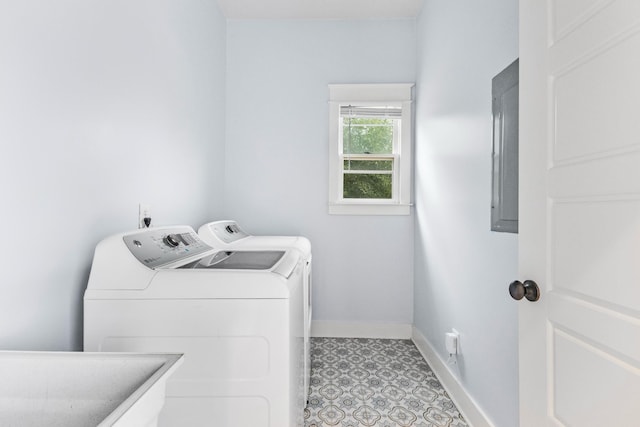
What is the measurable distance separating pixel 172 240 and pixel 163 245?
0.34 ft

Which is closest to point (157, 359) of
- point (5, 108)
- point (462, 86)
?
point (5, 108)

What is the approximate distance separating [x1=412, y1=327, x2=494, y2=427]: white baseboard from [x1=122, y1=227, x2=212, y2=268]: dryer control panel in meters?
1.53

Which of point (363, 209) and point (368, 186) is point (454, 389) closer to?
point (363, 209)

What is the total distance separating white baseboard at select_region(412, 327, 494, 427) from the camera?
182cm

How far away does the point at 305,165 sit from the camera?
317 cm

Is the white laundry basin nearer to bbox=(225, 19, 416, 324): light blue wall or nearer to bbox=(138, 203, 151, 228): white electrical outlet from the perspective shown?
bbox=(138, 203, 151, 228): white electrical outlet

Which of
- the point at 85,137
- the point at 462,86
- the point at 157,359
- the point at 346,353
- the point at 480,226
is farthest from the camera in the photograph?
the point at 346,353

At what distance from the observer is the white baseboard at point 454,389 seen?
1.82 metres

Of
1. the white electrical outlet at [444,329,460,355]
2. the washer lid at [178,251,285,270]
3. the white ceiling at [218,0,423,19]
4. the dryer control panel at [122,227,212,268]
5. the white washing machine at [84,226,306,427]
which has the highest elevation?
the white ceiling at [218,0,423,19]

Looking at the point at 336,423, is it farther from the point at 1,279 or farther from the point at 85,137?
the point at 85,137

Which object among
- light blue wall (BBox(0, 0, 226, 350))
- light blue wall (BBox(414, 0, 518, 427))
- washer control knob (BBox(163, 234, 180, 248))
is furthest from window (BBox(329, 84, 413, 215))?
washer control knob (BBox(163, 234, 180, 248))

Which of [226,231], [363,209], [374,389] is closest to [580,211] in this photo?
[374,389]

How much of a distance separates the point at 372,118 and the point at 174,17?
5.59 feet

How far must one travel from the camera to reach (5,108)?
1046mm
